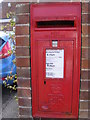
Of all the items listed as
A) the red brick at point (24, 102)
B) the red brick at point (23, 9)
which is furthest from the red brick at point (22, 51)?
the red brick at point (24, 102)

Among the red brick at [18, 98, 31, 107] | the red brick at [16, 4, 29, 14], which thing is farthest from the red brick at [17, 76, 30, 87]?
the red brick at [16, 4, 29, 14]

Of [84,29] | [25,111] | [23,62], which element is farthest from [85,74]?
[25,111]

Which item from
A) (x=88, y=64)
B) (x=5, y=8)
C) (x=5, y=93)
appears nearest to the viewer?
(x=88, y=64)

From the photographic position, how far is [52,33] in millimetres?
1953

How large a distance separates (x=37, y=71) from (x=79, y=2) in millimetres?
1015

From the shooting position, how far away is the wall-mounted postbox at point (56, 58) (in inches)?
76.7

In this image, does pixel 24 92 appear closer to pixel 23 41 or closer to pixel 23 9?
pixel 23 41

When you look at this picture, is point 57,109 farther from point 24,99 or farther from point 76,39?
point 76,39

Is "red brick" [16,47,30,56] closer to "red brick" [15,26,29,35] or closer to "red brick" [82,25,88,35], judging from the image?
"red brick" [15,26,29,35]

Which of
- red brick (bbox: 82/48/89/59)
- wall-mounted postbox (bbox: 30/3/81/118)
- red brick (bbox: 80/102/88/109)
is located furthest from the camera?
red brick (bbox: 80/102/88/109)

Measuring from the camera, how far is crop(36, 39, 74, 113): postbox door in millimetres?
1981

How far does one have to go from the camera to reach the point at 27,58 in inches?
83.7

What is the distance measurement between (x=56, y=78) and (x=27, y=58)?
0.47 meters

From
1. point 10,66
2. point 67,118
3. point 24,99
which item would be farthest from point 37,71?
point 10,66
